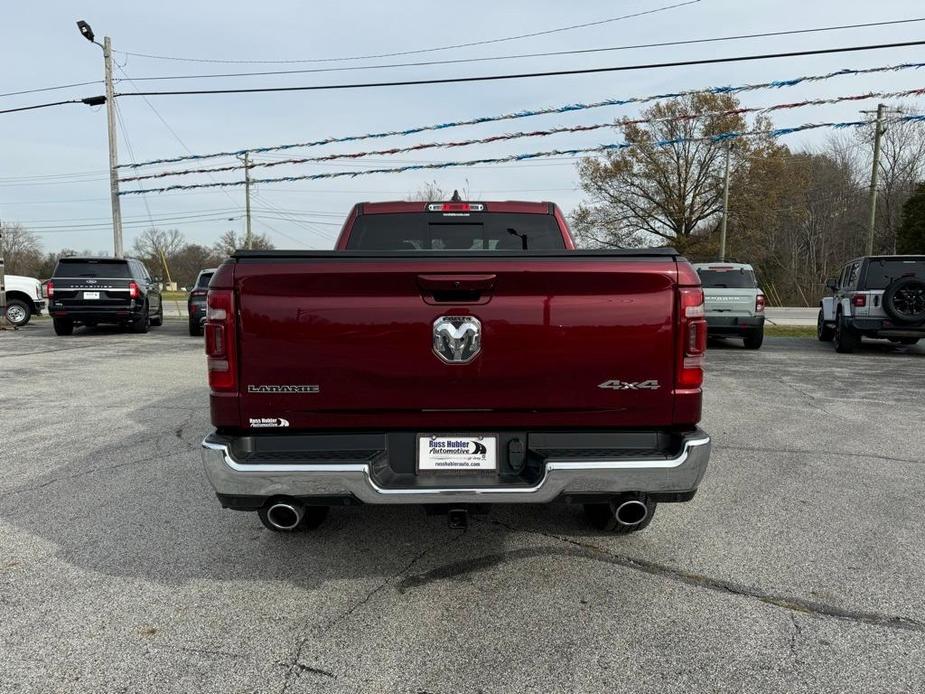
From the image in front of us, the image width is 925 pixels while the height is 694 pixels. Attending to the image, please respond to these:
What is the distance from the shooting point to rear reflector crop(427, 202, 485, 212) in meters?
4.45

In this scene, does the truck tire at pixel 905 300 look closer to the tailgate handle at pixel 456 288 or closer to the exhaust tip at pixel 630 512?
the exhaust tip at pixel 630 512

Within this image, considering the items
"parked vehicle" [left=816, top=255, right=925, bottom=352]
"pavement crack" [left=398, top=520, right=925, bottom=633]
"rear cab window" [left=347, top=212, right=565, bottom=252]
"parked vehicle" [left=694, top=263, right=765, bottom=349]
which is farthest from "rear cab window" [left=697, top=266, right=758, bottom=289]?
"pavement crack" [left=398, top=520, right=925, bottom=633]

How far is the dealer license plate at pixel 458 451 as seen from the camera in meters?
2.81

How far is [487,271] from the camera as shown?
2.71m

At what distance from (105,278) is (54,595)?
48.6 ft

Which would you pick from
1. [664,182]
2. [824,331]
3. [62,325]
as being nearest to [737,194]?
[664,182]

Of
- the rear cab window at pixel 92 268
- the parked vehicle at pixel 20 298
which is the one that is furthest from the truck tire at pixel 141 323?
the parked vehicle at pixel 20 298

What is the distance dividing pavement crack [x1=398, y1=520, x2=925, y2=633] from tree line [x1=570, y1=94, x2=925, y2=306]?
3282cm

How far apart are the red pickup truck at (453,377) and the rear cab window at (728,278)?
11.2 metres

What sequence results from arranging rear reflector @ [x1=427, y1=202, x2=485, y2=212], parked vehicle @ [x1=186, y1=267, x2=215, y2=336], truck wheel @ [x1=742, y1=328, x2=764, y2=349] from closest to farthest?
rear reflector @ [x1=427, y1=202, x2=485, y2=212] < truck wheel @ [x1=742, y1=328, x2=764, y2=349] < parked vehicle @ [x1=186, y1=267, x2=215, y2=336]

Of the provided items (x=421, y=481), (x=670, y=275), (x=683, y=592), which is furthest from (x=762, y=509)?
(x=421, y=481)

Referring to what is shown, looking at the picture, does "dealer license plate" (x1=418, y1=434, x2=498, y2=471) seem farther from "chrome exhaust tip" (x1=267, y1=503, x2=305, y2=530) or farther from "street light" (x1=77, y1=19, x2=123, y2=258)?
"street light" (x1=77, y1=19, x2=123, y2=258)

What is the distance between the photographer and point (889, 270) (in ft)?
39.3

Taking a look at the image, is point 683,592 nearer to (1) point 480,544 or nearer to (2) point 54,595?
(1) point 480,544
